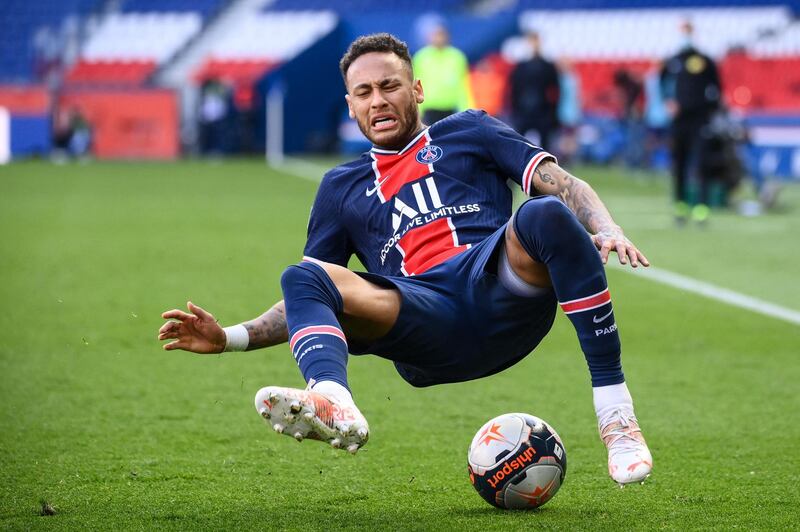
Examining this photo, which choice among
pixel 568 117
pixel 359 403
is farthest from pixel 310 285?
pixel 568 117

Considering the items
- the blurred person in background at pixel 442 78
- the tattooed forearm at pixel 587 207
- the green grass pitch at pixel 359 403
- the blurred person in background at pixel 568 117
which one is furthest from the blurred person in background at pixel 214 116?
the tattooed forearm at pixel 587 207

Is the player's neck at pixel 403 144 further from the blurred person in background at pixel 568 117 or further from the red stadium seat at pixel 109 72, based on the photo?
the red stadium seat at pixel 109 72

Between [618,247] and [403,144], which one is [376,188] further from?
[618,247]

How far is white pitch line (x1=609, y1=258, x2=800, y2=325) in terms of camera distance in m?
8.23

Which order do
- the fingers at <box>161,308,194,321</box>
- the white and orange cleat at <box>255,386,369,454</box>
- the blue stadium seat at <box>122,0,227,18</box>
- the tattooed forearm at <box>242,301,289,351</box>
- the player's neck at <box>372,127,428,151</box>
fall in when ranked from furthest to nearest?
the blue stadium seat at <box>122,0,227,18</box> → the player's neck at <box>372,127,428,151</box> → the tattooed forearm at <box>242,301,289,351</box> → the fingers at <box>161,308,194,321</box> → the white and orange cleat at <box>255,386,369,454</box>

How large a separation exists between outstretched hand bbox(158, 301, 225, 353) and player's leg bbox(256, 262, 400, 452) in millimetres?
309

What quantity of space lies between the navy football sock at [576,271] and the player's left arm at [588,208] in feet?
0.27

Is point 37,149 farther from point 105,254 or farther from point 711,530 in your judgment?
point 711,530

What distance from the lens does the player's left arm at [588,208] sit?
12.3 feet

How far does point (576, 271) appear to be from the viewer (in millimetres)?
3719

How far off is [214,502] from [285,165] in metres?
22.0

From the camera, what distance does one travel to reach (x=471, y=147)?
4379 mm

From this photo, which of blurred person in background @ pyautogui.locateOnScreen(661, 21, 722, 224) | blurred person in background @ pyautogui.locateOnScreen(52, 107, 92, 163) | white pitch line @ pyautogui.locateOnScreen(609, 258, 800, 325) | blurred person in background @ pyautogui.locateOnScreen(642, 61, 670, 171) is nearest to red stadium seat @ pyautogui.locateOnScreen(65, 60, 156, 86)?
blurred person in background @ pyautogui.locateOnScreen(52, 107, 92, 163)

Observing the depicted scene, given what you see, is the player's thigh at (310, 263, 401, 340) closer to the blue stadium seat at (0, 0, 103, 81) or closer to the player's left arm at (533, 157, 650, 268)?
the player's left arm at (533, 157, 650, 268)
